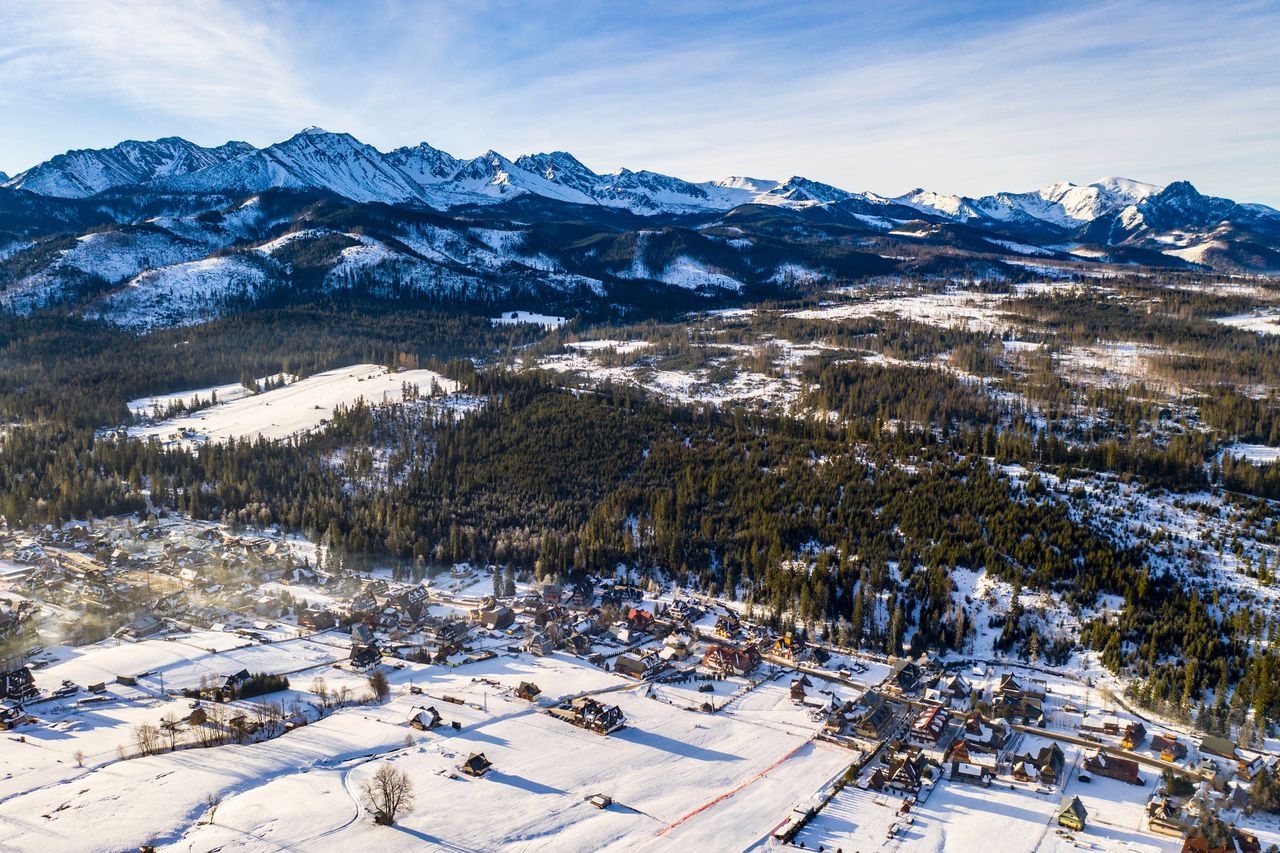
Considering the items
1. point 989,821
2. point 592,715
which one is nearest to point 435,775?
point 592,715

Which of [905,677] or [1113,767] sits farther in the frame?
[905,677]

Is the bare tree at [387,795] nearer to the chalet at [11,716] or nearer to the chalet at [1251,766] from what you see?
the chalet at [11,716]

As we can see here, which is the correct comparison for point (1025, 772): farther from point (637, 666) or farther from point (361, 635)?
point (361, 635)

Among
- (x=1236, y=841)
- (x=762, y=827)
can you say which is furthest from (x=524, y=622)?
(x=1236, y=841)

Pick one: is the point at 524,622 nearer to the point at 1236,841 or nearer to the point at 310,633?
the point at 310,633

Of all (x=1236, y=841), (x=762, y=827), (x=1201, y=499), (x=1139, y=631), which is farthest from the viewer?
(x=1201, y=499)

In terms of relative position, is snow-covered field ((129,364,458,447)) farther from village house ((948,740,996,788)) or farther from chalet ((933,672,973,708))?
village house ((948,740,996,788))
